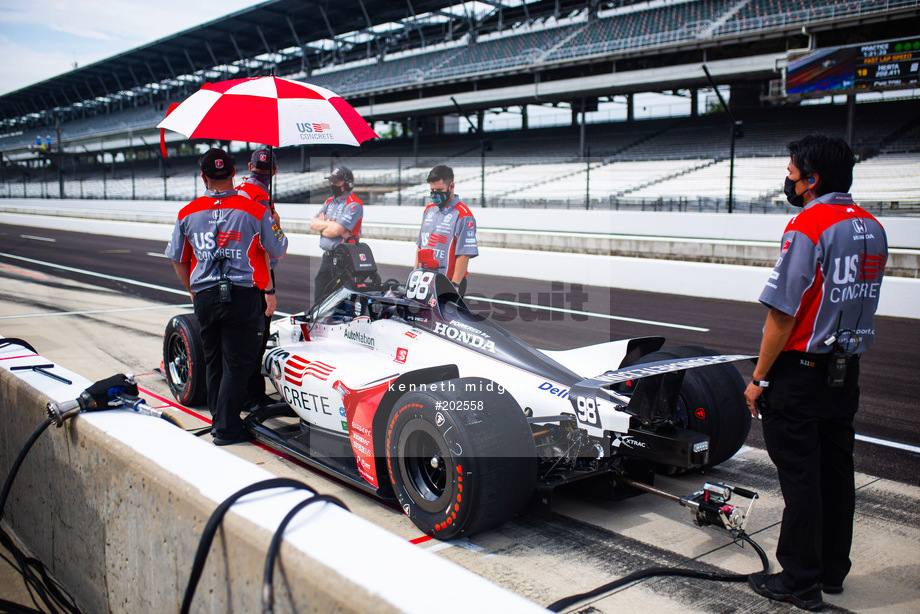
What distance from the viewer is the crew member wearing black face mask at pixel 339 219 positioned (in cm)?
752

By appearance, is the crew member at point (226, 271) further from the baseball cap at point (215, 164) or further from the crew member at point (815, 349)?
the crew member at point (815, 349)

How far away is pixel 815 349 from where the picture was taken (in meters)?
2.90

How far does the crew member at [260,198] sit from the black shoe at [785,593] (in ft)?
11.9

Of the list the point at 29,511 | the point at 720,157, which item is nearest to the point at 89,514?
the point at 29,511

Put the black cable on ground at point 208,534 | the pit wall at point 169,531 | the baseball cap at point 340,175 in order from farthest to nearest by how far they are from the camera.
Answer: the baseball cap at point 340,175, the black cable on ground at point 208,534, the pit wall at point 169,531

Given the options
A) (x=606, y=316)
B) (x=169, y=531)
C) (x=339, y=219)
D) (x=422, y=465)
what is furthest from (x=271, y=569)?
(x=606, y=316)

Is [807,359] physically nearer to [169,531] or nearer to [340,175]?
[169,531]

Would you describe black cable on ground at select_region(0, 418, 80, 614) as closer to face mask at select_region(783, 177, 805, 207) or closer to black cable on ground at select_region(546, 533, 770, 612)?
black cable on ground at select_region(546, 533, 770, 612)

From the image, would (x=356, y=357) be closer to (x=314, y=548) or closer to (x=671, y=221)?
(x=314, y=548)

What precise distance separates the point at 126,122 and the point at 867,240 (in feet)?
261

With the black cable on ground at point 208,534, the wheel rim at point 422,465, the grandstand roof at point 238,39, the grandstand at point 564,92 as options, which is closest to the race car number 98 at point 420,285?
the wheel rim at point 422,465

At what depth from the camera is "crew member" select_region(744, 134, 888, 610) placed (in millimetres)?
2879

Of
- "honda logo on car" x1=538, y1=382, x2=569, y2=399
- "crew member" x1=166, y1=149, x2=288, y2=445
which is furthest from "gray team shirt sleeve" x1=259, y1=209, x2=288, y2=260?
"honda logo on car" x1=538, y1=382, x2=569, y2=399

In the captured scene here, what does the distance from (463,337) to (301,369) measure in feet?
3.81
